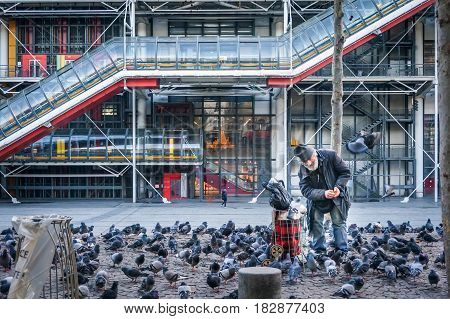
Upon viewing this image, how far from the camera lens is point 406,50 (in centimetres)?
2880

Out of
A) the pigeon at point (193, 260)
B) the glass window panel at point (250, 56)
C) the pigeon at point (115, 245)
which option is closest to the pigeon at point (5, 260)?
the pigeon at point (115, 245)

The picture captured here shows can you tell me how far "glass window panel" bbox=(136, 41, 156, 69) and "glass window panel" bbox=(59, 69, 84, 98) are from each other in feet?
7.89

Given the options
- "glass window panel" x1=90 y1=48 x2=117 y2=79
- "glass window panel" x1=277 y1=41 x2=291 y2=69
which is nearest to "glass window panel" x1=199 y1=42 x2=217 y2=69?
"glass window panel" x1=277 y1=41 x2=291 y2=69

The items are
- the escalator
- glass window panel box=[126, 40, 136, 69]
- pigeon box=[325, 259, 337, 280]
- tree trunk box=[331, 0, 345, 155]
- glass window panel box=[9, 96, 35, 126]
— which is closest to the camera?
pigeon box=[325, 259, 337, 280]

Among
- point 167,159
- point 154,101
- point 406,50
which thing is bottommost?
point 167,159

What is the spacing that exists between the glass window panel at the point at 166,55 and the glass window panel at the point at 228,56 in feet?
6.11

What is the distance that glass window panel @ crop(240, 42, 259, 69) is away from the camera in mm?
24297

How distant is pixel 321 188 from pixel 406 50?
20687 millimetres

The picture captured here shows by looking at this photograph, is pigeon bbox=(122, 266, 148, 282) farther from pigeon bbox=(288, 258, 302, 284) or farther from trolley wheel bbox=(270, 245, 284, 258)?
pigeon bbox=(288, 258, 302, 284)

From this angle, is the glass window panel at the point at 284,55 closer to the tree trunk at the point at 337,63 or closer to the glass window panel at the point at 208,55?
the glass window panel at the point at 208,55

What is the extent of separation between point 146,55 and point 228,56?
10.7 feet

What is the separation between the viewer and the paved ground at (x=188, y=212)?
1877cm

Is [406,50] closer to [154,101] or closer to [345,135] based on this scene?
[345,135]
